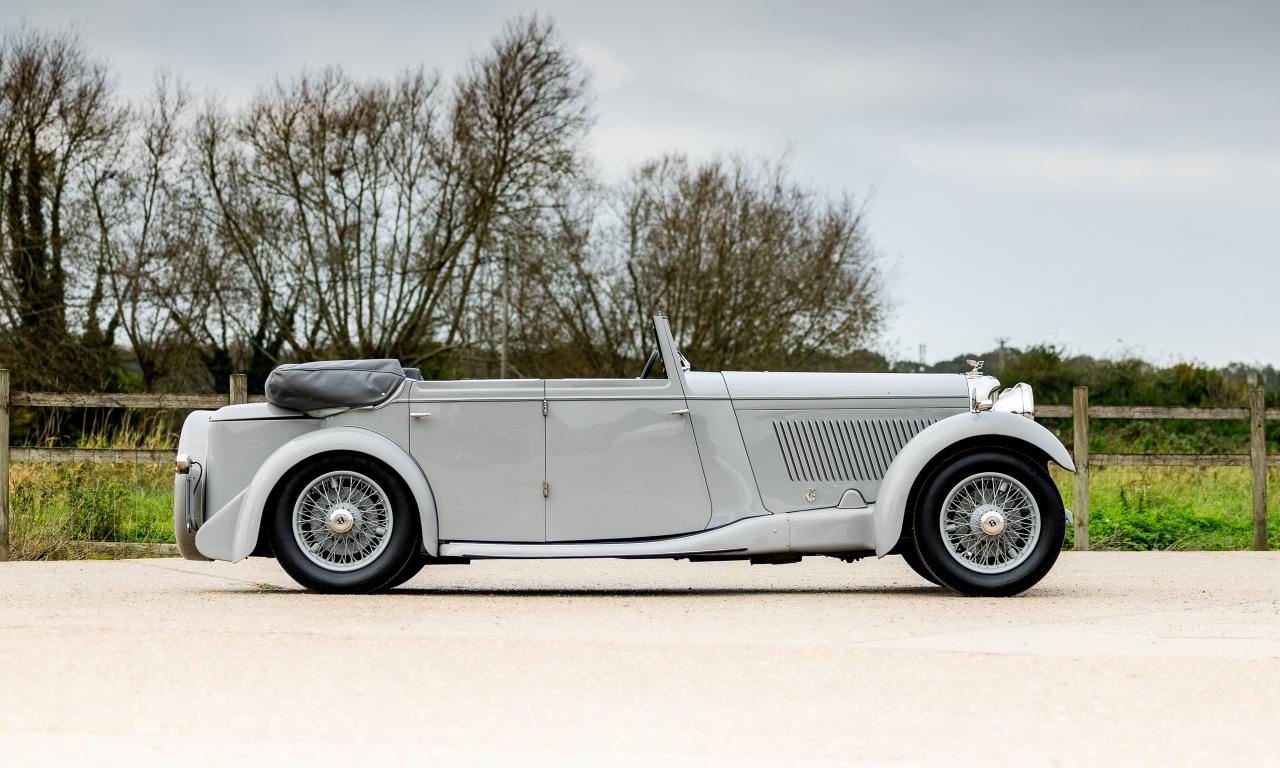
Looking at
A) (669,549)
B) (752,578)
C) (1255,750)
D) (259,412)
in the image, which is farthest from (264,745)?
(752,578)

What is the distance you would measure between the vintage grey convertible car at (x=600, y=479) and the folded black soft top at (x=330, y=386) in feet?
0.04

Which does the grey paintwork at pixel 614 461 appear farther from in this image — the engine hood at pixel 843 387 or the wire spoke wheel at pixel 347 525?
the wire spoke wheel at pixel 347 525

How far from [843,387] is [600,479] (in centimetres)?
156

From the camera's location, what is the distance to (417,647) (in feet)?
19.7

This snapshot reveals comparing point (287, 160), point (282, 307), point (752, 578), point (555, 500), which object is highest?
point (287, 160)

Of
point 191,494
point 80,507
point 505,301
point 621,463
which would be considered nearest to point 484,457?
point 621,463

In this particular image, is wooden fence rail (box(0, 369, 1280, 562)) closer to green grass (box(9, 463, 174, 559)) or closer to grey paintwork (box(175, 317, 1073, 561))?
green grass (box(9, 463, 174, 559))

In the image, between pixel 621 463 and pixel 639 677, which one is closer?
pixel 639 677

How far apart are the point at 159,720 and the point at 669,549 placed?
395cm

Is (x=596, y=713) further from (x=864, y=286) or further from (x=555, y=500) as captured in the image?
(x=864, y=286)

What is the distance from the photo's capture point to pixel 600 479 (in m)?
8.21

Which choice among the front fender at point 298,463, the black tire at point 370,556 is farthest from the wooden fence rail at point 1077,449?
the black tire at point 370,556

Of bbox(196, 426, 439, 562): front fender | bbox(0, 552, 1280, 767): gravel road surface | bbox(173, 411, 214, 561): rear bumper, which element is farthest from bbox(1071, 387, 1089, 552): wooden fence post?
bbox(173, 411, 214, 561): rear bumper

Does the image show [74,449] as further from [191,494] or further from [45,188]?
[45,188]
